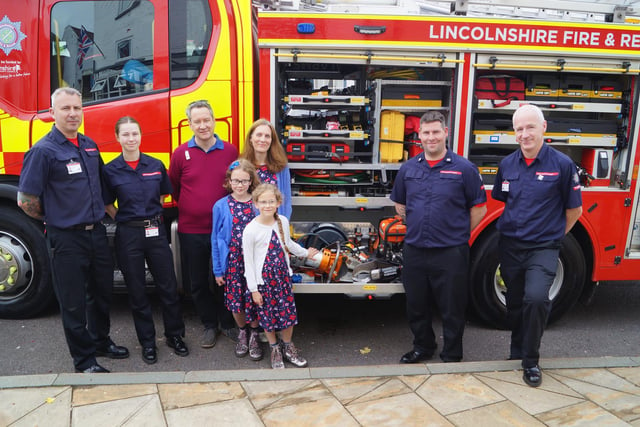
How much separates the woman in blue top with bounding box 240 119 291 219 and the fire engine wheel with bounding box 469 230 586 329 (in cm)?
161

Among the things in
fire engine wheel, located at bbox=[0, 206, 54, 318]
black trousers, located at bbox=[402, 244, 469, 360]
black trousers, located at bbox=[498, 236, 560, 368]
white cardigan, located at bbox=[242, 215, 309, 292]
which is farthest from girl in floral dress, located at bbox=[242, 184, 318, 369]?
fire engine wheel, located at bbox=[0, 206, 54, 318]

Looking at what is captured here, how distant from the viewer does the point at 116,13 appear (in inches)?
152

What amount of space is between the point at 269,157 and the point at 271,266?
822mm

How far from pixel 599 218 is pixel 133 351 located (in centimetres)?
385

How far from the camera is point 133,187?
342 cm

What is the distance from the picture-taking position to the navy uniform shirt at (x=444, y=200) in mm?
3363

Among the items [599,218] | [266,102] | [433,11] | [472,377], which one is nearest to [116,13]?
[266,102]

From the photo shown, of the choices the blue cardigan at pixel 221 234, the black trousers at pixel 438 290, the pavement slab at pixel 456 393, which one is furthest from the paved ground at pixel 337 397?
the blue cardigan at pixel 221 234

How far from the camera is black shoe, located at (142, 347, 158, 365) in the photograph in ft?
11.9

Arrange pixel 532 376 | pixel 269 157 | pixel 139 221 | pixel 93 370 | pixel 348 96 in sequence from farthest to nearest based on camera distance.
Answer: pixel 348 96
pixel 269 157
pixel 139 221
pixel 93 370
pixel 532 376

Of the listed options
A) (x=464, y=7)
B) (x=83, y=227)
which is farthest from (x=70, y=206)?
(x=464, y=7)

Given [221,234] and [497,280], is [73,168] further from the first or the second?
[497,280]

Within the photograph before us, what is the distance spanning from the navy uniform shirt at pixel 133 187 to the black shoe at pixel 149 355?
98 cm

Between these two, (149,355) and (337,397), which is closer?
(337,397)
